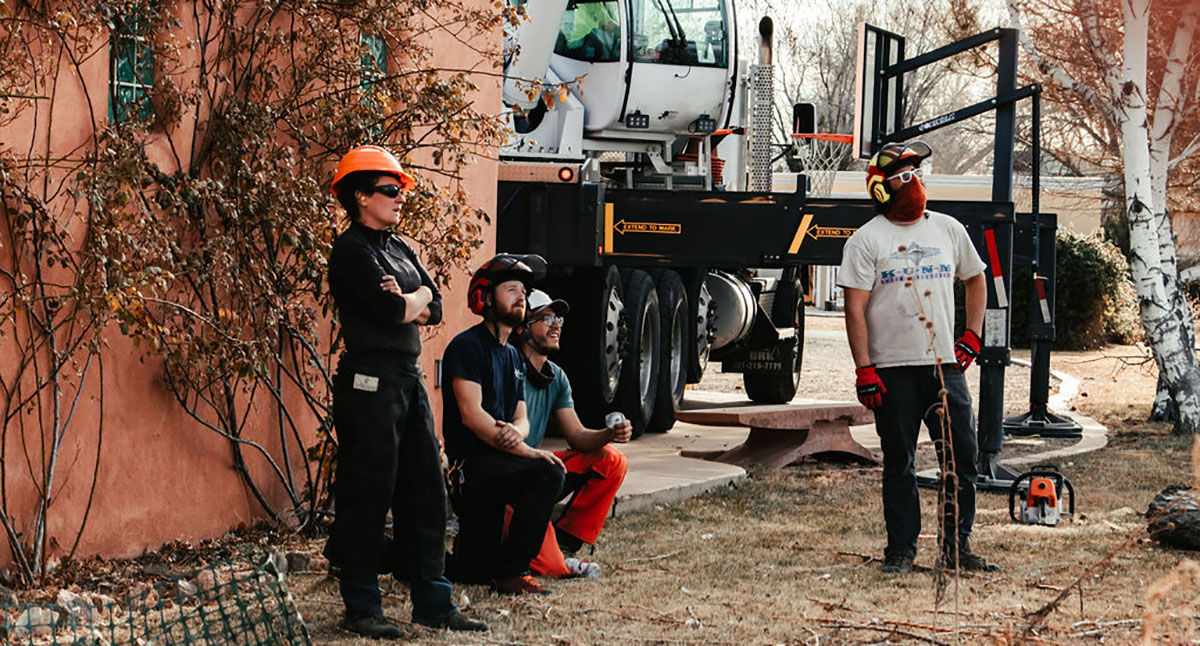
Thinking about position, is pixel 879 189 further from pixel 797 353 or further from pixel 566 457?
pixel 797 353

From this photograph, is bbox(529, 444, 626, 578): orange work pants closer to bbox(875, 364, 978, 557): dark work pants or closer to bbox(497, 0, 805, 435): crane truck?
bbox(875, 364, 978, 557): dark work pants

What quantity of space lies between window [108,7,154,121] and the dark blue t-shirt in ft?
5.55

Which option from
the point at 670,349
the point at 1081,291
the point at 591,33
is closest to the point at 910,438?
the point at 670,349

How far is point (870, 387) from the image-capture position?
6941 millimetres

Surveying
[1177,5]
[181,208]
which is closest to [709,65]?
[1177,5]

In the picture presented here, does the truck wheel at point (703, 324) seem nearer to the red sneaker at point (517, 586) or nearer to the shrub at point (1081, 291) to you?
the red sneaker at point (517, 586)

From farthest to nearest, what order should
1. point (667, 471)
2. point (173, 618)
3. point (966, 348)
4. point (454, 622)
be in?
1. point (667, 471)
2. point (966, 348)
3. point (173, 618)
4. point (454, 622)

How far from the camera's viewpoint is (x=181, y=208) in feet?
22.3

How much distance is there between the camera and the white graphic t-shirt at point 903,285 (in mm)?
6984

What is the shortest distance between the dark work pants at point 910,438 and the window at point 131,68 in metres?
3.40

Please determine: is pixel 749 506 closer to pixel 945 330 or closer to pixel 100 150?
pixel 945 330

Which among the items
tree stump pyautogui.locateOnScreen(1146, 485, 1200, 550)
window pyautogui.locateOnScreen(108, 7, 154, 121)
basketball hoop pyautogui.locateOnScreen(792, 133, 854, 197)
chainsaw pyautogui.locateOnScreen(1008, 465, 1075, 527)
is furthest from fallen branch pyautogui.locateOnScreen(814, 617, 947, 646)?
basketball hoop pyautogui.locateOnScreen(792, 133, 854, 197)

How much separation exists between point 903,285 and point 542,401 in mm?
1659

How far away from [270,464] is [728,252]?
4.66 m
